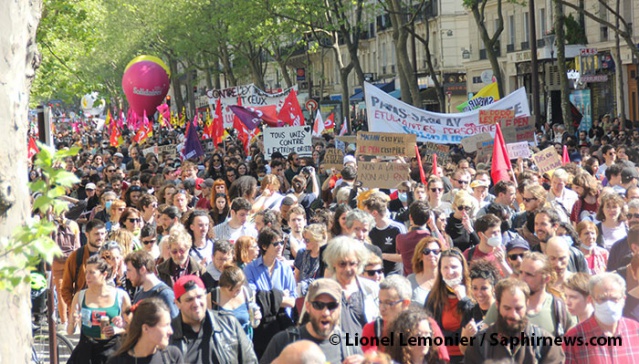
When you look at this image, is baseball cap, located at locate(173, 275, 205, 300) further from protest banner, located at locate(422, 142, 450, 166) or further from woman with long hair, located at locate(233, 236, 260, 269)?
protest banner, located at locate(422, 142, 450, 166)

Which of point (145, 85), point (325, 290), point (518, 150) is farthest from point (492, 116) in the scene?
point (145, 85)

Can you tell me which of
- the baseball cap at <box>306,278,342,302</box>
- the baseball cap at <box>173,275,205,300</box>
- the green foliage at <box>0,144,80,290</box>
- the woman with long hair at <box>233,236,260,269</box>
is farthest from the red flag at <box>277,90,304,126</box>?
the green foliage at <box>0,144,80,290</box>

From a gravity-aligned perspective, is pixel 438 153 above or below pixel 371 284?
above

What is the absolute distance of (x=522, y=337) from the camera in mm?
6137

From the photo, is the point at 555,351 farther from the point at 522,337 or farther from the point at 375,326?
the point at 375,326

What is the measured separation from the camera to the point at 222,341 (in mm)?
6676

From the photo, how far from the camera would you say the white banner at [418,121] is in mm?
17391

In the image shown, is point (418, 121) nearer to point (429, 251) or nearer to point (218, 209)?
point (218, 209)

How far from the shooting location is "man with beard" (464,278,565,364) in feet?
19.9

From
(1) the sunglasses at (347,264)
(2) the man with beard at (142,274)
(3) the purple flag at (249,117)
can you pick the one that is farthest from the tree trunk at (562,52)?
(1) the sunglasses at (347,264)

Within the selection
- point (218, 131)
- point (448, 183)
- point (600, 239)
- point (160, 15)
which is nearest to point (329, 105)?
point (160, 15)

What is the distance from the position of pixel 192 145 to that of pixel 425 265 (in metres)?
18.0

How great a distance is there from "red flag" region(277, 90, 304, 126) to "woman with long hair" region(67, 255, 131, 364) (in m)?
19.3

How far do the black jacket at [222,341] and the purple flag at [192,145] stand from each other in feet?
61.2
